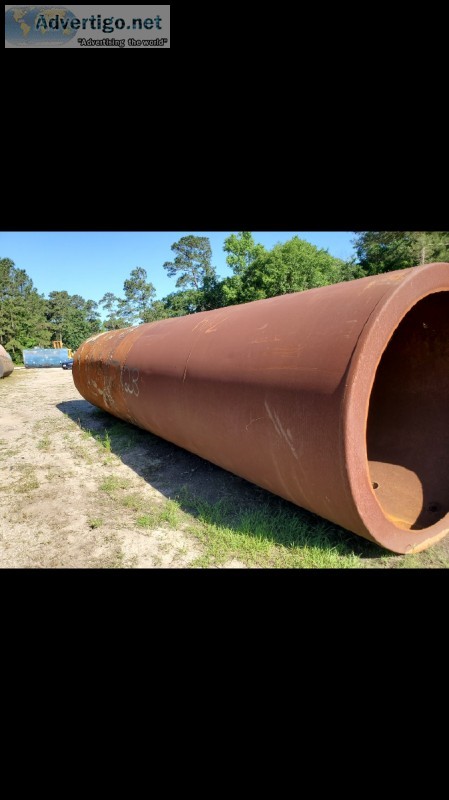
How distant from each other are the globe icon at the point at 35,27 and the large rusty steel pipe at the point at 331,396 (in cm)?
185

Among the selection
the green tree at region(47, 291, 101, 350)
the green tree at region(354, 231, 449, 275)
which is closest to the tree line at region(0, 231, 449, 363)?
the green tree at region(354, 231, 449, 275)

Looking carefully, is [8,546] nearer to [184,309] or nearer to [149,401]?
[149,401]

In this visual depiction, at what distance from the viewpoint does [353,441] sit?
1.72 m

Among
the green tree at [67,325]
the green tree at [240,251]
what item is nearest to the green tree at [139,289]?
the green tree at [67,325]

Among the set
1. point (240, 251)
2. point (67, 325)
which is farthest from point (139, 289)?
point (240, 251)

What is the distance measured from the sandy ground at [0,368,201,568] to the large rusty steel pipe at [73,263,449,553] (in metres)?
0.75

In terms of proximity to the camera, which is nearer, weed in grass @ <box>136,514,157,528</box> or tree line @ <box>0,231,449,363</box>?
weed in grass @ <box>136,514,157,528</box>

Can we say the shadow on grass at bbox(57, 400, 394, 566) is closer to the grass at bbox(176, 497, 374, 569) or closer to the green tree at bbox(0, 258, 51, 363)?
the grass at bbox(176, 497, 374, 569)

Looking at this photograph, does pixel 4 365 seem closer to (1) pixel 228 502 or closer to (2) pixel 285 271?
(1) pixel 228 502

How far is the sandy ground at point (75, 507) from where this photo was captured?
256 cm

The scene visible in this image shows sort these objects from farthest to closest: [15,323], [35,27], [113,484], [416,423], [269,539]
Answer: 1. [15,323]
2. [113,484]
3. [416,423]
4. [269,539]
5. [35,27]

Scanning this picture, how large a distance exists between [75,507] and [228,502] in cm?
147

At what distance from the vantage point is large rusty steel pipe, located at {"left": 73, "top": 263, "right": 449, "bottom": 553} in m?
1.75

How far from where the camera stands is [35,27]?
68.9 inches
